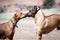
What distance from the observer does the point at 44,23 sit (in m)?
2.30

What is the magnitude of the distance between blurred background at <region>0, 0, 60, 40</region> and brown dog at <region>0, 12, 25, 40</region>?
75mm

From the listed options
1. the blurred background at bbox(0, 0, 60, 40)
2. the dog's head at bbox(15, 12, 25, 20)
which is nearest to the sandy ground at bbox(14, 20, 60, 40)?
the blurred background at bbox(0, 0, 60, 40)

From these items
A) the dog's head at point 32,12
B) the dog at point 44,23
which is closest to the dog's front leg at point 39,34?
the dog at point 44,23

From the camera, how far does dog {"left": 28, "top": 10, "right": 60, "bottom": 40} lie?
2.29 m

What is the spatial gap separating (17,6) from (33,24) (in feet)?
0.85

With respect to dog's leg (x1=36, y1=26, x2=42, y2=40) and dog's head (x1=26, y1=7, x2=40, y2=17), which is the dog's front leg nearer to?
dog's leg (x1=36, y1=26, x2=42, y2=40)

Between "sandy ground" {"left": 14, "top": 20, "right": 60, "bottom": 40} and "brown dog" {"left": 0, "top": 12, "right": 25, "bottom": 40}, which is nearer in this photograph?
"brown dog" {"left": 0, "top": 12, "right": 25, "bottom": 40}

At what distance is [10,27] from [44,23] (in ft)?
1.17

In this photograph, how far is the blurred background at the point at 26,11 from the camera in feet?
7.66

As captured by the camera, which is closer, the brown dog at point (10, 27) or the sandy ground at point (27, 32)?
the brown dog at point (10, 27)

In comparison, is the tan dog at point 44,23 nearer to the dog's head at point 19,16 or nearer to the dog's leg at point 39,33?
the dog's leg at point 39,33

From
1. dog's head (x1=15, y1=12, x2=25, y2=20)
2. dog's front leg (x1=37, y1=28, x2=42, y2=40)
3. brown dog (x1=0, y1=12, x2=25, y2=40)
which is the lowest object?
dog's front leg (x1=37, y1=28, x2=42, y2=40)

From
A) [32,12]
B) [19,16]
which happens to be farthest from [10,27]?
[32,12]

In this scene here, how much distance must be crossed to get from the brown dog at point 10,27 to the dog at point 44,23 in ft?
0.60
